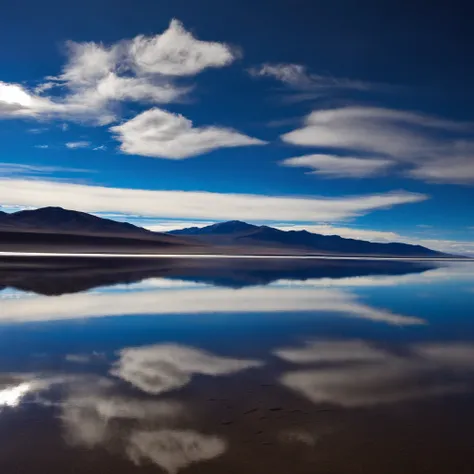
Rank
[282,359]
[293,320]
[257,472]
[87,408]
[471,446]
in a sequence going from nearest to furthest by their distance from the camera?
[257,472] < [471,446] < [87,408] < [282,359] < [293,320]

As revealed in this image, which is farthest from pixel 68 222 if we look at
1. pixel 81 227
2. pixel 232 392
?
pixel 232 392

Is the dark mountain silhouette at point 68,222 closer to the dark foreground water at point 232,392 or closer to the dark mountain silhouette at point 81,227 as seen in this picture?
the dark mountain silhouette at point 81,227

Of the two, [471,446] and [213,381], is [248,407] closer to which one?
[213,381]

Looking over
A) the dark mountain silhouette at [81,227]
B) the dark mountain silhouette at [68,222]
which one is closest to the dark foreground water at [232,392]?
the dark mountain silhouette at [81,227]

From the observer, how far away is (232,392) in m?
6.24

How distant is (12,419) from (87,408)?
848 millimetres

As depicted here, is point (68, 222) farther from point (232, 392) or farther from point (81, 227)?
point (232, 392)

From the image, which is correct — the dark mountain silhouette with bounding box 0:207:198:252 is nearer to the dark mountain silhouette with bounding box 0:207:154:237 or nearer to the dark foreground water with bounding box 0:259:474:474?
the dark mountain silhouette with bounding box 0:207:154:237

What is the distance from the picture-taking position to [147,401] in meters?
5.80

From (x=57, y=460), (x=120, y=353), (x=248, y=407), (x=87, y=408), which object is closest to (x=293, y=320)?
(x=120, y=353)

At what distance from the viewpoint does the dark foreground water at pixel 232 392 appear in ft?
14.3

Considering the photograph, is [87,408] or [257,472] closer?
[257,472]

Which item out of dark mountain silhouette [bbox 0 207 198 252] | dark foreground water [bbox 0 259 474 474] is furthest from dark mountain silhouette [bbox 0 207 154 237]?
dark foreground water [bbox 0 259 474 474]

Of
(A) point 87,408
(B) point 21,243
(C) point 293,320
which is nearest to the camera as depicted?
(A) point 87,408
